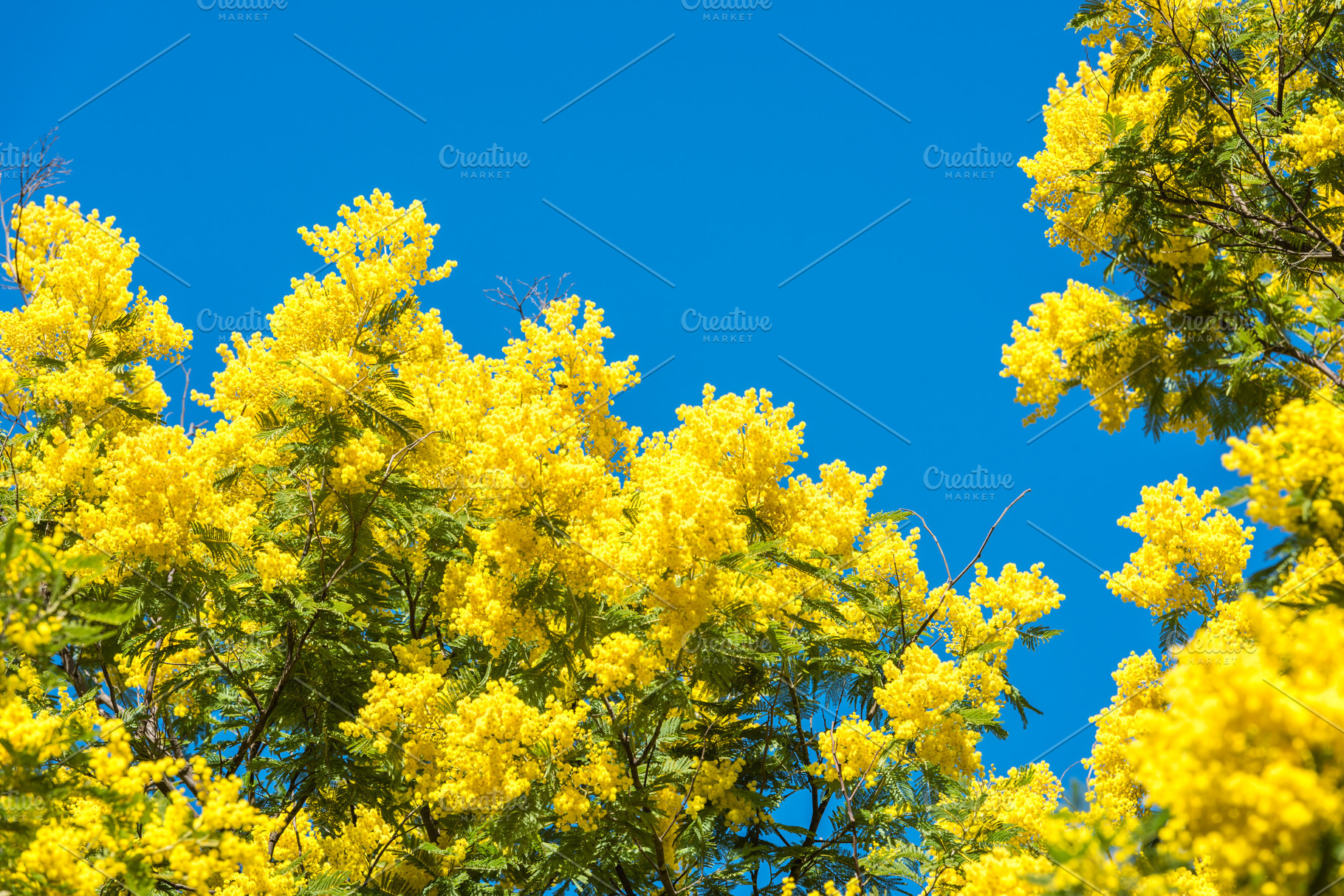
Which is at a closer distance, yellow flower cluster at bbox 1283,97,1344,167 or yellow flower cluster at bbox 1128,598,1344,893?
yellow flower cluster at bbox 1128,598,1344,893

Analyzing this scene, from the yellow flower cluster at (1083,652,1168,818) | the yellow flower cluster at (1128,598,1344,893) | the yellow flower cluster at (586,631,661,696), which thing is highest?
the yellow flower cluster at (1083,652,1168,818)

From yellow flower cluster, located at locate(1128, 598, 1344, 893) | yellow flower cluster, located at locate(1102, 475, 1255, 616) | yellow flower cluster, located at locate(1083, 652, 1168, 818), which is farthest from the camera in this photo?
yellow flower cluster, located at locate(1102, 475, 1255, 616)

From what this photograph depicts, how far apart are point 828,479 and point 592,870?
206 inches

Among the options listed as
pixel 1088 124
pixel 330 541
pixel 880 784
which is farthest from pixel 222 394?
pixel 1088 124

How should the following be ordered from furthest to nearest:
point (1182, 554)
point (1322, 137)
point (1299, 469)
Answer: point (1182, 554) → point (1322, 137) → point (1299, 469)

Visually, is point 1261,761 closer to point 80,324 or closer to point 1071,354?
point 1071,354

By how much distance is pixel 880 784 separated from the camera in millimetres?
8562

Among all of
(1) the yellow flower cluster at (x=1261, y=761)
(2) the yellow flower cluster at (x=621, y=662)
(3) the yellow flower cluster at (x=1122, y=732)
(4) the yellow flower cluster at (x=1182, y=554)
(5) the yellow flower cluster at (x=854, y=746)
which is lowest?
(1) the yellow flower cluster at (x=1261, y=761)

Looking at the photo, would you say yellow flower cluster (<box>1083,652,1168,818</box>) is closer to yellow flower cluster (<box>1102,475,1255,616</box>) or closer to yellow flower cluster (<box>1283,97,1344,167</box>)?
yellow flower cluster (<box>1102,475,1255,616</box>)

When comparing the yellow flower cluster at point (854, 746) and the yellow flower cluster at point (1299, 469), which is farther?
the yellow flower cluster at point (854, 746)

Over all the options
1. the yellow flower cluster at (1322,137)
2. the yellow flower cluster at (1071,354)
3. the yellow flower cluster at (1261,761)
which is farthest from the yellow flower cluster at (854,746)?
the yellow flower cluster at (1322,137)

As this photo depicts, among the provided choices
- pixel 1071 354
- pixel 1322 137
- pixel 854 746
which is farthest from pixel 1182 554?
pixel 854 746

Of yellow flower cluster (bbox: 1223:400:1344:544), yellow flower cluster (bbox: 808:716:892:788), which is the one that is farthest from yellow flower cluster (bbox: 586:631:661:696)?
yellow flower cluster (bbox: 1223:400:1344:544)

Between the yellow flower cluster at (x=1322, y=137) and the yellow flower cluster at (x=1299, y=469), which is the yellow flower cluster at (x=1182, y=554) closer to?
the yellow flower cluster at (x=1322, y=137)
